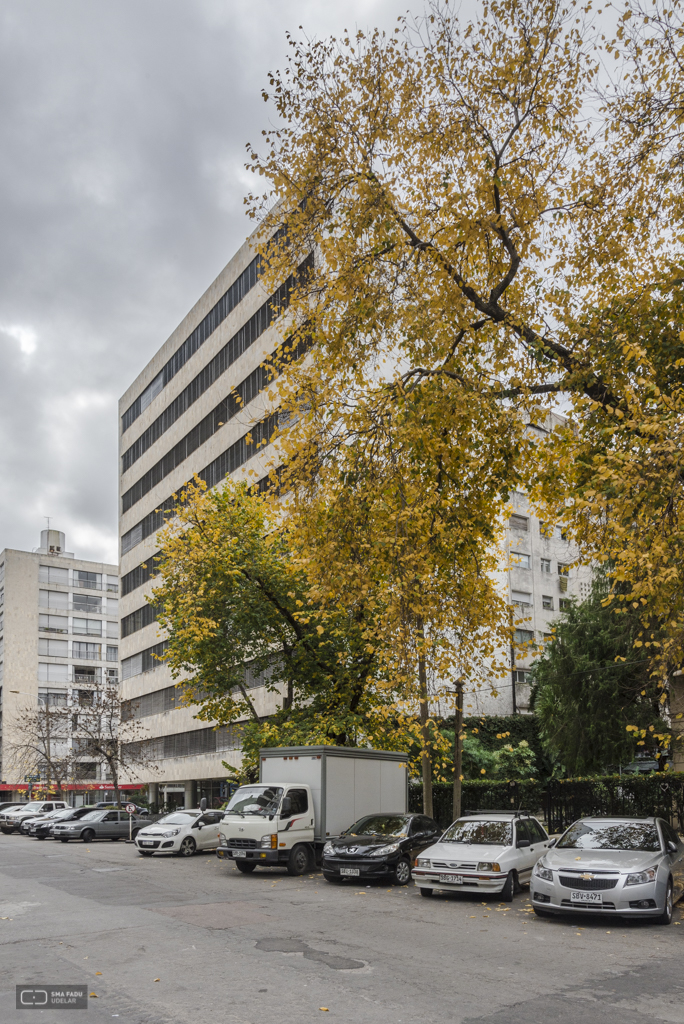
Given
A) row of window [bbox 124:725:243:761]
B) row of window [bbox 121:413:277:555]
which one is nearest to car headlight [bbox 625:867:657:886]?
row of window [bbox 121:413:277:555]

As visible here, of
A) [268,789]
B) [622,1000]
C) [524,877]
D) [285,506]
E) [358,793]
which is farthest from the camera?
[358,793]

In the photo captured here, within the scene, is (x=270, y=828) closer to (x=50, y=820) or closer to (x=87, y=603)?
(x=50, y=820)

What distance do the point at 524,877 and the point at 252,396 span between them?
96.0 feet

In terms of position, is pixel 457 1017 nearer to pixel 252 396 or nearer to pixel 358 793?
pixel 358 793

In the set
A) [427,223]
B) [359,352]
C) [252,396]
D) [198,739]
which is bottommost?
[198,739]

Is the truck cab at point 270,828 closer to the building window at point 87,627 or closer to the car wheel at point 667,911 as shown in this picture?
the car wheel at point 667,911

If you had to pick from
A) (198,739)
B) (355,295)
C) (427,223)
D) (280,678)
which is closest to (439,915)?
(355,295)

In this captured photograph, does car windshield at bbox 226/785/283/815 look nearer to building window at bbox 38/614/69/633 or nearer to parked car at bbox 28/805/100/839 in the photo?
parked car at bbox 28/805/100/839

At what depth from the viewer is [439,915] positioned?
42.7ft

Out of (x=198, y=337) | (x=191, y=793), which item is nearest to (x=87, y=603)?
(x=191, y=793)

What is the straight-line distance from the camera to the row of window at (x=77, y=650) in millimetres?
86812

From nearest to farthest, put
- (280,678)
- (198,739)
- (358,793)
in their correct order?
(358,793), (280,678), (198,739)
